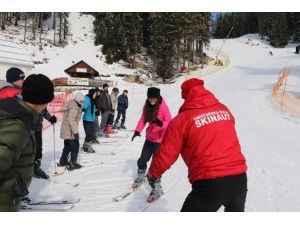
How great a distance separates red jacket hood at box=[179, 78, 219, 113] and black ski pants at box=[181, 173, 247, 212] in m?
0.68

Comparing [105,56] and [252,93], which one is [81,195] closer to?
[252,93]

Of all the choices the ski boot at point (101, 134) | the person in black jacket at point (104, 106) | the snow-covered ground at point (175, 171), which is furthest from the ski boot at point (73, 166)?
the ski boot at point (101, 134)

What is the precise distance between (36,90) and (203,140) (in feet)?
4.88

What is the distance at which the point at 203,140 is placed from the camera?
3246 mm

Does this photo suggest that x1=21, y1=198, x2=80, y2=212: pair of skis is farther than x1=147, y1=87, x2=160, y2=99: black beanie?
No

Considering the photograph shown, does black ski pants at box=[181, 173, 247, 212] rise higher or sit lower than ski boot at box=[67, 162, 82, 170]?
higher

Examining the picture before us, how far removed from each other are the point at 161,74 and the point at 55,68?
15.0m

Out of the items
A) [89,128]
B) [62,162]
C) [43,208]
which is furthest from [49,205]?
[89,128]

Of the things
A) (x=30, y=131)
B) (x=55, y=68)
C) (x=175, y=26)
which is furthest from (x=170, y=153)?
(x=175, y=26)

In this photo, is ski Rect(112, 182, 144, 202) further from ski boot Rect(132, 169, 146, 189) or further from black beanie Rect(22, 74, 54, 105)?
black beanie Rect(22, 74, 54, 105)

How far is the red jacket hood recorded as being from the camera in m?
3.40

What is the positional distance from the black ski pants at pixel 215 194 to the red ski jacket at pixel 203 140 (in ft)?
0.17

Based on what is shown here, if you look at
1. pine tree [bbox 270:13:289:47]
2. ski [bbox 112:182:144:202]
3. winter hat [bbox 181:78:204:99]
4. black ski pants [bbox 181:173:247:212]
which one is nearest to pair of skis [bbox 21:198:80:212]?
ski [bbox 112:182:144:202]

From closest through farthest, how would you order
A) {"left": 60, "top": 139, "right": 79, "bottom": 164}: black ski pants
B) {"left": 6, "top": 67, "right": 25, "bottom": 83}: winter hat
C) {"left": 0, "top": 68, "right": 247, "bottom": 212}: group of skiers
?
{"left": 0, "top": 68, "right": 247, "bottom": 212}: group of skiers < {"left": 6, "top": 67, "right": 25, "bottom": 83}: winter hat < {"left": 60, "top": 139, "right": 79, "bottom": 164}: black ski pants
